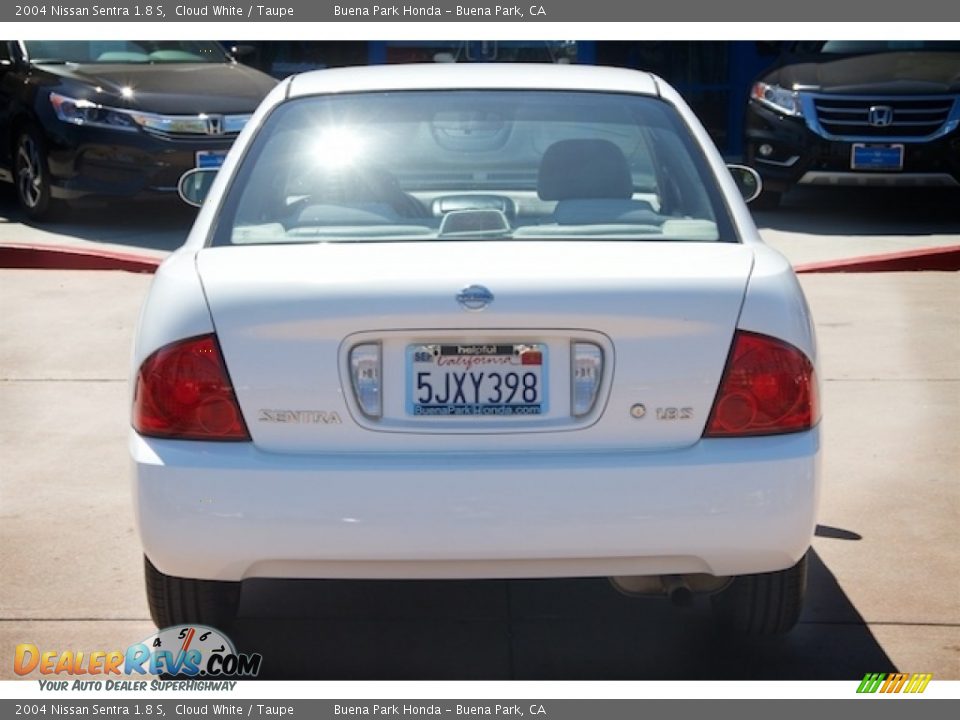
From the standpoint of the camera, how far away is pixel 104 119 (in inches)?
470

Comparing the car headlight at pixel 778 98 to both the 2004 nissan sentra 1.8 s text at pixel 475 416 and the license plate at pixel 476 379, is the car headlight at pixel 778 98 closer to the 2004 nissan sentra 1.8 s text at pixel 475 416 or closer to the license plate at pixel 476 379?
the 2004 nissan sentra 1.8 s text at pixel 475 416

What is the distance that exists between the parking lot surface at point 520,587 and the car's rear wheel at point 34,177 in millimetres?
4052

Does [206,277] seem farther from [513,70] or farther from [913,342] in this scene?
[913,342]

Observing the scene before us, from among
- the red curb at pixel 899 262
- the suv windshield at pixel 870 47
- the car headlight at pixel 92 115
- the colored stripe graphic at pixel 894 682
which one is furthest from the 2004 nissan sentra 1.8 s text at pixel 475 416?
the suv windshield at pixel 870 47

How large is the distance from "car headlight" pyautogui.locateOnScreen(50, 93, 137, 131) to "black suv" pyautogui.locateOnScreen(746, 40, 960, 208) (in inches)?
191

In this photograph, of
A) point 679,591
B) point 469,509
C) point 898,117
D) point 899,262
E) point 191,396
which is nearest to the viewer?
point 469,509

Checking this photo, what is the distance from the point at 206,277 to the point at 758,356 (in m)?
1.31

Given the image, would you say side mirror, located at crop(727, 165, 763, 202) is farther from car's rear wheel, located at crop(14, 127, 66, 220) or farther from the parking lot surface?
car's rear wheel, located at crop(14, 127, 66, 220)

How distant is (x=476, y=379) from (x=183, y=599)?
104 centimetres

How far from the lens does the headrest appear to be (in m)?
4.77

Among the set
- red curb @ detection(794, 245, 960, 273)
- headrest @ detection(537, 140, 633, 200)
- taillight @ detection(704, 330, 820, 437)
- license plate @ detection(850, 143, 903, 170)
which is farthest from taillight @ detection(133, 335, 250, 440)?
license plate @ detection(850, 143, 903, 170)

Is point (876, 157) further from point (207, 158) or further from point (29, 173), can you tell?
point (29, 173)

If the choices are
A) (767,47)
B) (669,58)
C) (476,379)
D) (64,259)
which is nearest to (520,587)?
(476,379)

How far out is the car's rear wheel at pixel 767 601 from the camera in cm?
435
